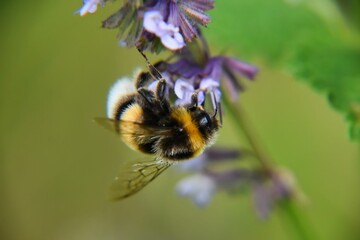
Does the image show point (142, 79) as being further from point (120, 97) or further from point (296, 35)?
point (296, 35)

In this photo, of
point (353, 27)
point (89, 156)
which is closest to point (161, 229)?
point (89, 156)

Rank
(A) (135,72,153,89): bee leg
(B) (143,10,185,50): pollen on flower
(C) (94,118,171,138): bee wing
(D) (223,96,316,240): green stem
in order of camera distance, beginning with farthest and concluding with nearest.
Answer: (D) (223,96,316,240): green stem, (A) (135,72,153,89): bee leg, (C) (94,118,171,138): bee wing, (B) (143,10,185,50): pollen on flower

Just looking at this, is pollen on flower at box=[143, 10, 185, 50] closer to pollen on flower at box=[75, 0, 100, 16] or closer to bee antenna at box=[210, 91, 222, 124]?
pollen on flower at box=[75, 0, 100, 16]

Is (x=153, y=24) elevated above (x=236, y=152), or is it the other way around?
(x=153, y=24)

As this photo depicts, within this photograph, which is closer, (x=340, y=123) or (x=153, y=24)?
(x=153, y=24)

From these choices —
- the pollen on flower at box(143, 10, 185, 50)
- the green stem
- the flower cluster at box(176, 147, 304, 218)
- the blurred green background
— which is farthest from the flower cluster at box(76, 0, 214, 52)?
the blurred green background

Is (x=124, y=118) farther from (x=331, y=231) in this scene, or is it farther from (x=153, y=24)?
(x=331, y=231)

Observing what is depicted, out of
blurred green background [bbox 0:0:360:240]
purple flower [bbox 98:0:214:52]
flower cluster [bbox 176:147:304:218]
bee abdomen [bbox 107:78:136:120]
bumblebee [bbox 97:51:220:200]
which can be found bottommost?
blurred green background [bbox 0:0:360:240]
